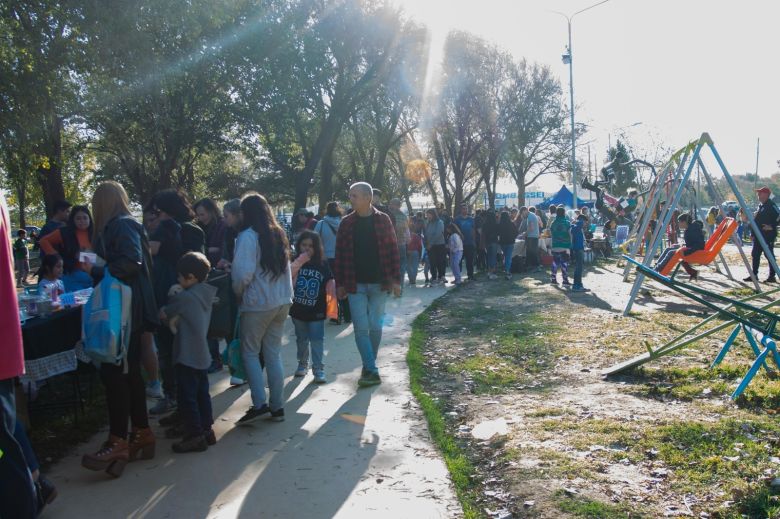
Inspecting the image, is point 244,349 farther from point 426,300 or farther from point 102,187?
point 426,300

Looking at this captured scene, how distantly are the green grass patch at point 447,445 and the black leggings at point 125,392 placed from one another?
2109 mm

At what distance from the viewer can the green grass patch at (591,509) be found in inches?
142

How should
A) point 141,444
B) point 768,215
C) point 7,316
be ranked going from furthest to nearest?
point 768,215 < point 141,444 < point 7,316

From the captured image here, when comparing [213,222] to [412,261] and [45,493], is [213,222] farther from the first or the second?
[412,261]

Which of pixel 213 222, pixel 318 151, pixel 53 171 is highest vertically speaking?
pixel 318 151

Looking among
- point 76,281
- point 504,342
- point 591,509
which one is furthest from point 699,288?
point 76,281

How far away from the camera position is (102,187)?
4.66m

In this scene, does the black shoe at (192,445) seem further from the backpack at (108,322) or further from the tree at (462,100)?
the tree at (462,100)

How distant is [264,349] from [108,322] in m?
1.55

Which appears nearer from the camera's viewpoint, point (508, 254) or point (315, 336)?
point (315, 336)

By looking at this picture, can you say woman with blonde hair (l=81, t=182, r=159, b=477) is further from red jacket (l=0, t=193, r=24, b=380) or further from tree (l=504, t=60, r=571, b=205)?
tree (l=504, t=60, r=571, b=205)

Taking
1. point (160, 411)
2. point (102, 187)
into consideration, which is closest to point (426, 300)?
point (160, 411)

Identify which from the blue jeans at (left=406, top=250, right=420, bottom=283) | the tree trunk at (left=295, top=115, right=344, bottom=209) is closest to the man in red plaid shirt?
the blue jeans at (left=406, top=250, right=420, bottom=283)

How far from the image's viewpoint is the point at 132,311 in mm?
4527
